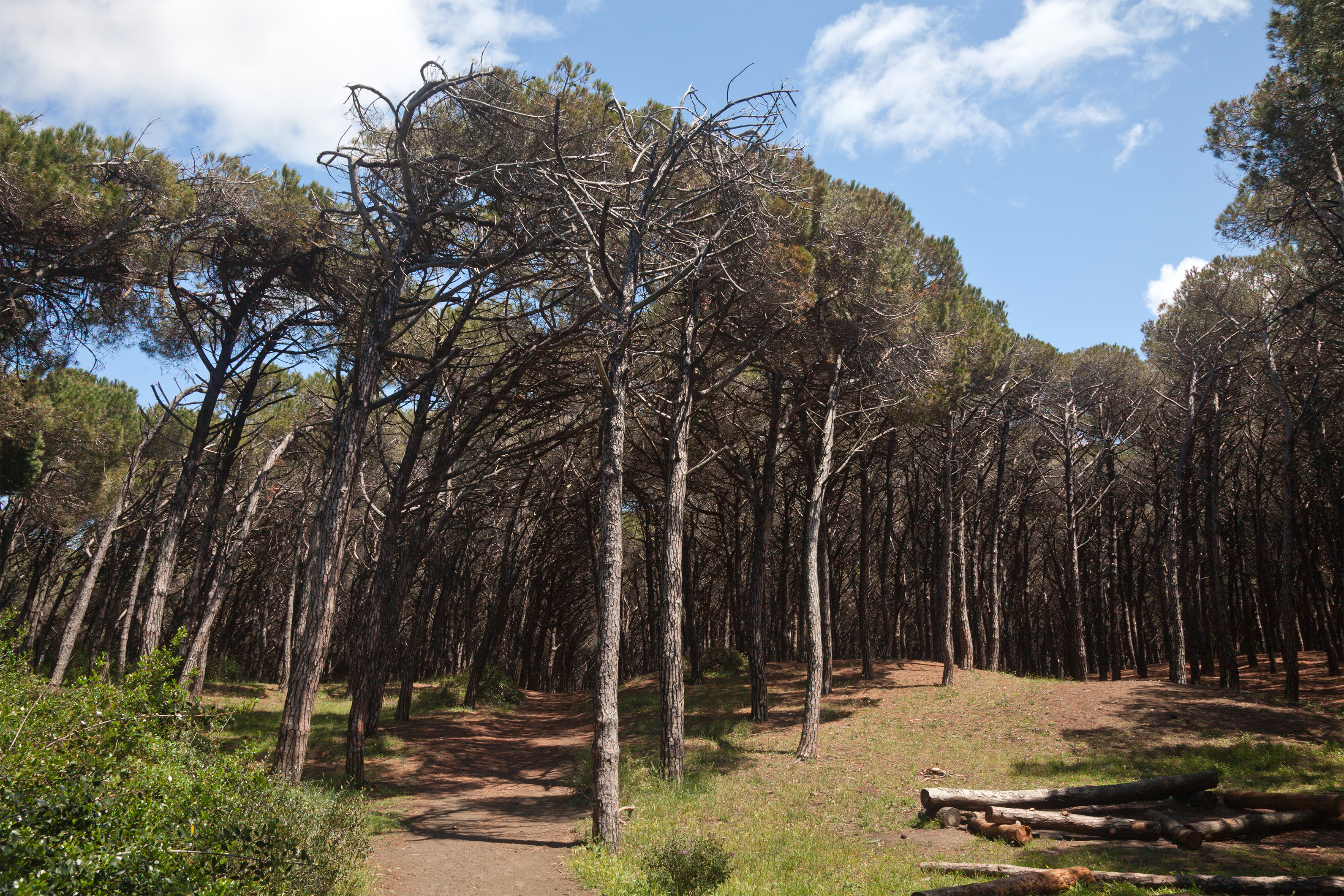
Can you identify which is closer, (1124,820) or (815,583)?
(1124,820)

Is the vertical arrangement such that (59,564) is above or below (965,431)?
below

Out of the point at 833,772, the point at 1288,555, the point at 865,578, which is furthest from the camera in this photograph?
the point at 865,578

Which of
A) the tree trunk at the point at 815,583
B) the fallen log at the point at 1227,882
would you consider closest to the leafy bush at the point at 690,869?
the fallen log at the point at 1227,882

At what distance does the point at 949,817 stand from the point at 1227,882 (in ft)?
12.4

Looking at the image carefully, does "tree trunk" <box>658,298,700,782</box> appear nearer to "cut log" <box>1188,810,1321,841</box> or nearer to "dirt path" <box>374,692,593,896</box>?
"dirt path" <box>374,692,593,896</box>

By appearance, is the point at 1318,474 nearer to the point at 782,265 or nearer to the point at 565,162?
the point at 782,265

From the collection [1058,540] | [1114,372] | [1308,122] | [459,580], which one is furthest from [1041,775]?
[459,580]

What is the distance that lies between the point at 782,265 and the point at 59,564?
37.3 metres

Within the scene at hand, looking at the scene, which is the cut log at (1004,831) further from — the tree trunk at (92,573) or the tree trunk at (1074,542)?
the tree trunk at (92,573)

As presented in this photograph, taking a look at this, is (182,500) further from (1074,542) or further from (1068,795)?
(1074,542)

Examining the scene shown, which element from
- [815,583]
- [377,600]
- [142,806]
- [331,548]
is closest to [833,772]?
[815,583]

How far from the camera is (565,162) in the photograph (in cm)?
1101

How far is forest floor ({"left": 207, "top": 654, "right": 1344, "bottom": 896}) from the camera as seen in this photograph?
7.97 m

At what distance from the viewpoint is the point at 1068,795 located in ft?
33.6
